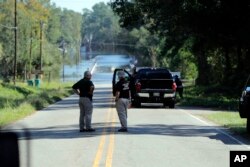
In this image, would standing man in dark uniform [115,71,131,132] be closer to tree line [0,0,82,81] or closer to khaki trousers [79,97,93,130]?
khaki trousers [79,97,93,130]

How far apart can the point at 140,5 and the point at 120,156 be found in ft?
102

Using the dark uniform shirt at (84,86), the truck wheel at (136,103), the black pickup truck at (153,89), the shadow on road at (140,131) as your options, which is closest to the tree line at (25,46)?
the truck wheel at (136,103)

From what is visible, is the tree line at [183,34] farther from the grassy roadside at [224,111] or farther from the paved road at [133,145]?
the paved road at [133,145]

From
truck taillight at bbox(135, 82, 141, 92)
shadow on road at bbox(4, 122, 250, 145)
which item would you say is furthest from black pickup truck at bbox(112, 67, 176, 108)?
shadow on road at bbox(4, 122, 250, 145)

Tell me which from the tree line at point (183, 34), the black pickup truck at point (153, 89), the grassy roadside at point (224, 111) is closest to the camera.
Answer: the grassy roadside at point (224, 111)

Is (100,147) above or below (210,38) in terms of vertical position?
below

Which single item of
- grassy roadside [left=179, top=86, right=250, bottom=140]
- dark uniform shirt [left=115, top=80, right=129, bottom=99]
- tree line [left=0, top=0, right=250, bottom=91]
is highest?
tree line [left=0, top=0, right=250, bottom=91]

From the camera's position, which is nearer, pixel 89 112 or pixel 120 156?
Answer: pixel 120 156

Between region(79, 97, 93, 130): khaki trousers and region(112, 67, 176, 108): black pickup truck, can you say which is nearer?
region(79, 97, 93, 130): khaki trousers

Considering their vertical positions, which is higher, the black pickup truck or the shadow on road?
the black pickup truck

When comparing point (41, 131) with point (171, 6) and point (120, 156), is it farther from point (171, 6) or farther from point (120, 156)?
point (171, 6)

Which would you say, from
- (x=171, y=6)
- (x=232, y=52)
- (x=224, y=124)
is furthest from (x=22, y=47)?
(x=224, y=124)

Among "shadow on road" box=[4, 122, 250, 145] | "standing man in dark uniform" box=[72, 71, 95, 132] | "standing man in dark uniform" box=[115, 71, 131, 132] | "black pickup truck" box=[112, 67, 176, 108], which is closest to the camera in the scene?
"shadow on road" box=[4, 122, 250, 145]

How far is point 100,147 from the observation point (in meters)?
12.4
